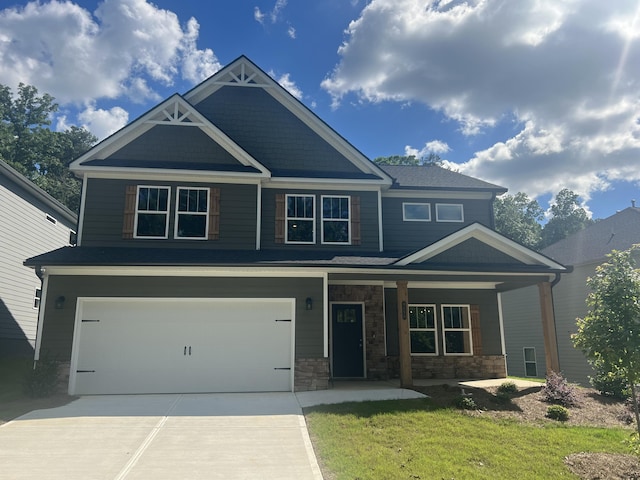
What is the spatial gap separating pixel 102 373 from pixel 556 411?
32.7 ft

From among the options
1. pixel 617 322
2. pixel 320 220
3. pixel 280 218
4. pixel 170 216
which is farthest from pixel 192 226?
pixel 617 322

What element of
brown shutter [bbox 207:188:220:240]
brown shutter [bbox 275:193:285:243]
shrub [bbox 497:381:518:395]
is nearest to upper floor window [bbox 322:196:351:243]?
brown shutter [bbox 275:193:285:243]

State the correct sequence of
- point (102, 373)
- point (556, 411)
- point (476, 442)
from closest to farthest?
point (476, 442) < point (556, 411) < point (102, 373)

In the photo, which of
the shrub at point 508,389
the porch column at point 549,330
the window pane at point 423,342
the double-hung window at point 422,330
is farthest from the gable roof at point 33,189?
the porch column at point 549,330

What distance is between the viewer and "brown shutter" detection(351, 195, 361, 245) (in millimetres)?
13445

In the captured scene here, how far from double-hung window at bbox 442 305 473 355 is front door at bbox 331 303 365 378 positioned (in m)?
2.84

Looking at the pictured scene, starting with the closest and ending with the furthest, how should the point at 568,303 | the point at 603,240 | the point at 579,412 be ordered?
1. the point at 579,412
2. the point at 568,303
3. the point at 603,240

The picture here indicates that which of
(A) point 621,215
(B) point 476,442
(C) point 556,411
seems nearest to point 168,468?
(B) point 476,442

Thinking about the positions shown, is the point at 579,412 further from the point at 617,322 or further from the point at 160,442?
the point at 160,442

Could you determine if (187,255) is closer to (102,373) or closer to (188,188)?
(188,188)

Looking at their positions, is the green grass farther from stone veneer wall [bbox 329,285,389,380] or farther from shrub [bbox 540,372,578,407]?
stone veneer wall [bbox 329,285,389,380]

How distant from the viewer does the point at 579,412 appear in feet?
29.1

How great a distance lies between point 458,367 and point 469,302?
2.10 meters

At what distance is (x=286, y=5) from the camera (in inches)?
483
